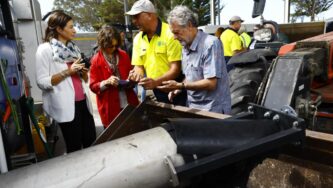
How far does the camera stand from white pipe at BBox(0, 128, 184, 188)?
108 centimetres

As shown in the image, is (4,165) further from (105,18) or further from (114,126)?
(105,18)

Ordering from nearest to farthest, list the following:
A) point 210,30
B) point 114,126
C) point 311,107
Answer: point 311,107 < point 114,126 < point 210,30

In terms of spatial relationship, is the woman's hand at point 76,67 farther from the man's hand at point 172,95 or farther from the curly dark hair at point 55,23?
the man's hand at point 172,95

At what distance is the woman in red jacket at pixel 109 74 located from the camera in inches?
125

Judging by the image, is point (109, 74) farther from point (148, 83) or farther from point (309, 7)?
point (309, 7)

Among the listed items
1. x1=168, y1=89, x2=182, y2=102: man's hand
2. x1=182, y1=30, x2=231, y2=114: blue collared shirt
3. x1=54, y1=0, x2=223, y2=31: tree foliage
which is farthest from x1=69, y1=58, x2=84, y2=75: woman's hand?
x1=54, y1=0, x2=223, y2=31: tree foliage

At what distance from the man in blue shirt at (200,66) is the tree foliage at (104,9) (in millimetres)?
30492

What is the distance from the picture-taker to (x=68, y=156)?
1.18 m

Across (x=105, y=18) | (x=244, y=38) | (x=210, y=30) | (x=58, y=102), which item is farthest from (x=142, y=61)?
(x=105, y=18)

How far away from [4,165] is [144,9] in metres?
1.85

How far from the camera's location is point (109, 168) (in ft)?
3.69

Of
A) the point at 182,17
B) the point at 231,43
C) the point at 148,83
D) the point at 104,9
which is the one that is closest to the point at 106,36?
the point at 148,83

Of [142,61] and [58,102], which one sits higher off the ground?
[142,61]

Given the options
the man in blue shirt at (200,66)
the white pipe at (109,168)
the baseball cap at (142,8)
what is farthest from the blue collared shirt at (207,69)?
the white pipe at (109,168)
